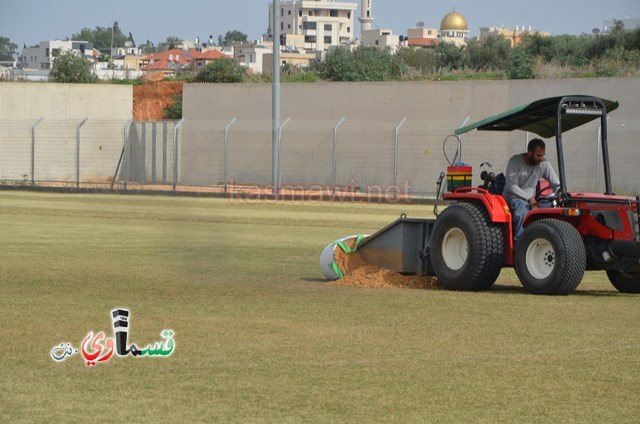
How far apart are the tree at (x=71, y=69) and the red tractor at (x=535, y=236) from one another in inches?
2340

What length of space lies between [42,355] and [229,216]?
21.6 meters

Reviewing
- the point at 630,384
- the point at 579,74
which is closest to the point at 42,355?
the point at 630,384

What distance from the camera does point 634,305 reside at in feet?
44.4

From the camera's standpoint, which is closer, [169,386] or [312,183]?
[169,386]

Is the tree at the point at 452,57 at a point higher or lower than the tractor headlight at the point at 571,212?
higher

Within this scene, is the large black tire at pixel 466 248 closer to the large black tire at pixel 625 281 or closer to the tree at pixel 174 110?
the large black tire at pixel 625 281

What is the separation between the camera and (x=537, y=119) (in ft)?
50.0

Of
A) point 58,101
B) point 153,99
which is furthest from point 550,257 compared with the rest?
point 153,99

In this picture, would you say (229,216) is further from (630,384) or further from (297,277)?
(630,384)

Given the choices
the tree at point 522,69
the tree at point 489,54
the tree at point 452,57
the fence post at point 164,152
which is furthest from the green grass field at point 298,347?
the tree at point 452,57

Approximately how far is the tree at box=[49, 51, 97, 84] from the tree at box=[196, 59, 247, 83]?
24.1 ft

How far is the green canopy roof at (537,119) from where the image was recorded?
14641mm

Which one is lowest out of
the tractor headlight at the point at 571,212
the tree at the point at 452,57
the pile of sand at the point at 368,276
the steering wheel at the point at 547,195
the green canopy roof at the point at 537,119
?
the pile of sand at the point at 368,276

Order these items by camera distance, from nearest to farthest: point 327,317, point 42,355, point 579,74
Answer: point 42,355 → point 327,317 → point 579,74
